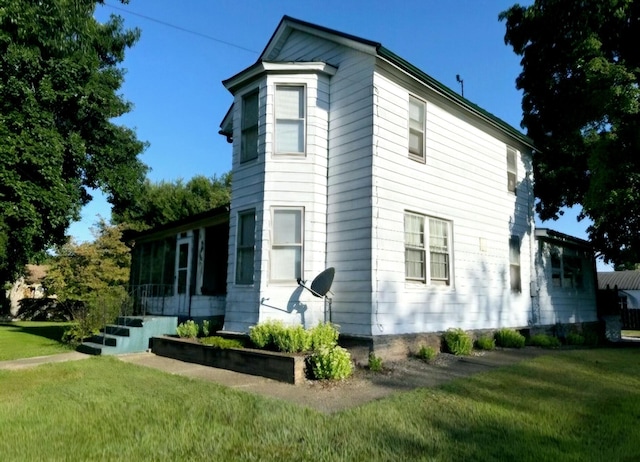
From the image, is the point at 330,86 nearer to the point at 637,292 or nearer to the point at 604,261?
the point at 604,261

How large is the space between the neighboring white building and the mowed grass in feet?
8.78

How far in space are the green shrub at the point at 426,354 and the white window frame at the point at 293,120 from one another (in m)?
4.96

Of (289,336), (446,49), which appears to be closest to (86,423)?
(289,336)

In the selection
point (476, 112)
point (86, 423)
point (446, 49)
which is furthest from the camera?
point (446, 49)

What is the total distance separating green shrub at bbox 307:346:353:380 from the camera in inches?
297

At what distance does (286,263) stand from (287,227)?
0.80m

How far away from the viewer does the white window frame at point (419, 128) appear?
1052cm

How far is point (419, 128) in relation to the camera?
35.4ft

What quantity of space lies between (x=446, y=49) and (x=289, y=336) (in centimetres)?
986

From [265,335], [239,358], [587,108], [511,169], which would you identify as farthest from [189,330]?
[587,108]

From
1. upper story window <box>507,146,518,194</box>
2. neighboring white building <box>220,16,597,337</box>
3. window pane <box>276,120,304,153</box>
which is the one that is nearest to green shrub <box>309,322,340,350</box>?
neighboring white building <box>220,16,597,337</box>

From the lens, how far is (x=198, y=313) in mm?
12602

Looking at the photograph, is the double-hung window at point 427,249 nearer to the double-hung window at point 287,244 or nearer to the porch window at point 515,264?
the double-hung window at point 287,244

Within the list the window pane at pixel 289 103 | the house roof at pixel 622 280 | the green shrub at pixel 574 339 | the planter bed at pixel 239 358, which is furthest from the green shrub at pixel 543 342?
the house roof at pixel 622 280
